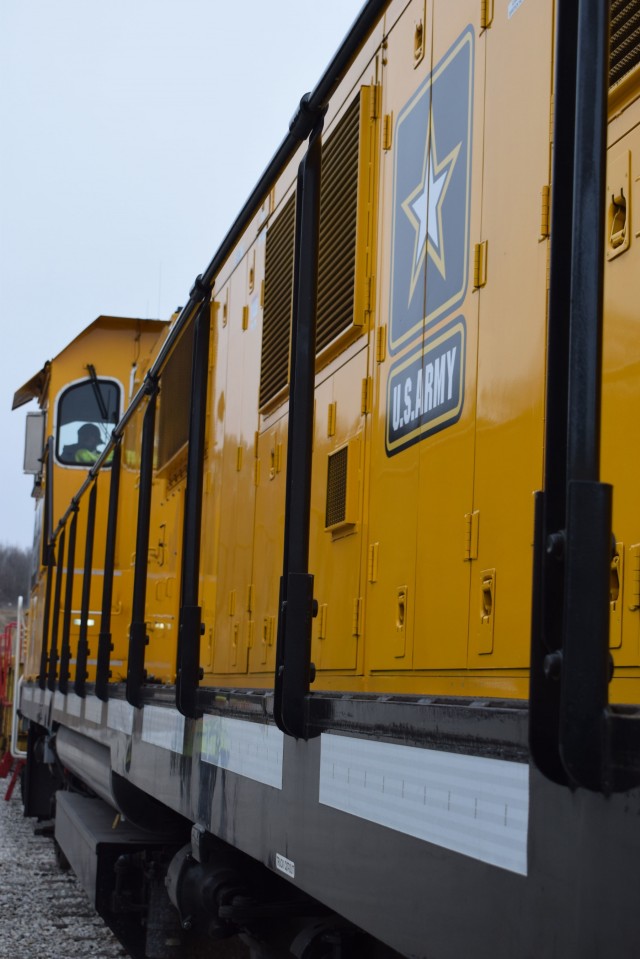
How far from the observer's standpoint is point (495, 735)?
1.44m

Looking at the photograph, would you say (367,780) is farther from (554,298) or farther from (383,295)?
(383,295)

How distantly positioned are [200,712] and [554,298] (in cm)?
251

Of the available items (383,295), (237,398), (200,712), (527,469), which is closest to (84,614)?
(237,398)

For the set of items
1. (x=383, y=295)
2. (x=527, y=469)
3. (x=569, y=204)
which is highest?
→ (x=383, y=295)

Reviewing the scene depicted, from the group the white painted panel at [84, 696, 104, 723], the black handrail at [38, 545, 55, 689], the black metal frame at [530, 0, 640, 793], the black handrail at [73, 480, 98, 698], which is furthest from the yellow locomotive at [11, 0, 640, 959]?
the black handrail at [38, 545, 55, 689]

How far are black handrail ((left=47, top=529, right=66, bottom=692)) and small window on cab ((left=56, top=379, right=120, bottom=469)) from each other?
5.61 ft

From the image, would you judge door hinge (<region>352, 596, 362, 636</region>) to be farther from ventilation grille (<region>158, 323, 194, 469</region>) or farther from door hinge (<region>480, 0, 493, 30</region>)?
ventilation grille (<region>158, 323, 194, 469</region>)

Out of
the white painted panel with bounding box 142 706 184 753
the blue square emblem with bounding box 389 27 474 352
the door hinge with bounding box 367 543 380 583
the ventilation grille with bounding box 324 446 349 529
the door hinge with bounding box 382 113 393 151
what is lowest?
the white painted panel with bounding box 142 706 184 753

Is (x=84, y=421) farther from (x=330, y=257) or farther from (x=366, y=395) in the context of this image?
(x=366, y=395)

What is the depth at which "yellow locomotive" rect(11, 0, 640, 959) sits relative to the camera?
127 cm

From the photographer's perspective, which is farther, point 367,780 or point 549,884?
point 367,780

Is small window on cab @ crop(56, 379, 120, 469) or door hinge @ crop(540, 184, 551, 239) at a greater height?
small window on cab @ crop(56, 379, 120, 469)

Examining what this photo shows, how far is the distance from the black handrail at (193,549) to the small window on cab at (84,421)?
23.8 feet

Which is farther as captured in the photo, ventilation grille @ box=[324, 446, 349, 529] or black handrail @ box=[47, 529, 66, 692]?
black handrail @ box=[47, 529, 66, 692]
